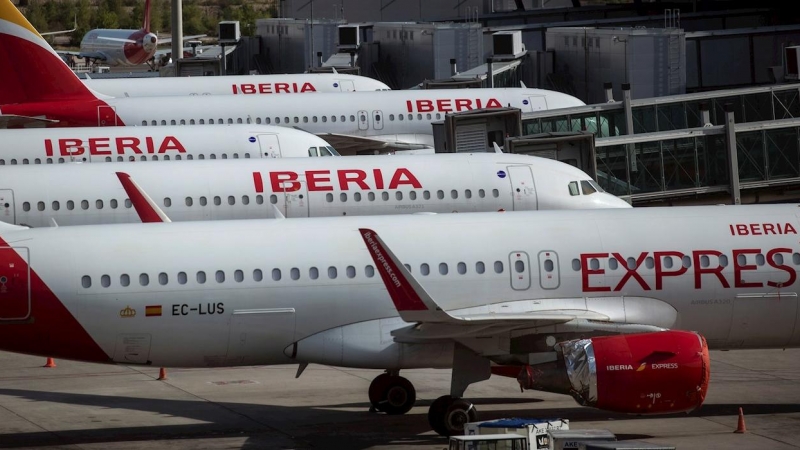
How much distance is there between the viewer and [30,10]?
548ft

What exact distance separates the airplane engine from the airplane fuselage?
150cm

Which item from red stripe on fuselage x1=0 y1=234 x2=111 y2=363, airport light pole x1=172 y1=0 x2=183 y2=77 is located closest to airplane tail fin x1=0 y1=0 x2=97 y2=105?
red stripe on fuselage x1=0 y1=234 x2=111 y2=363

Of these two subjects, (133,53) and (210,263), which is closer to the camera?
(210,263)

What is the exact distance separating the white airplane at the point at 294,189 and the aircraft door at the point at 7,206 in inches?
1.0

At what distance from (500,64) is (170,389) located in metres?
40.3

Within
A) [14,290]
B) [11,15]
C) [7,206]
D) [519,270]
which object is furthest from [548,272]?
[11,15]

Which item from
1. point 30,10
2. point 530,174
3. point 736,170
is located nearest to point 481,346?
point 530,174

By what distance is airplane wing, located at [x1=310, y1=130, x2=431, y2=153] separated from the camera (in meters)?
49.7

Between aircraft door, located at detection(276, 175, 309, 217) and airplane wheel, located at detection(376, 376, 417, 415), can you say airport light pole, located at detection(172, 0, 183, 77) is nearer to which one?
aircraft door, located at detection(276, 175, 309, 217)

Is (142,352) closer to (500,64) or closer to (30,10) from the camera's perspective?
(500,64)

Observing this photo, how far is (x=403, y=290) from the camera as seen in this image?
21.8 meters

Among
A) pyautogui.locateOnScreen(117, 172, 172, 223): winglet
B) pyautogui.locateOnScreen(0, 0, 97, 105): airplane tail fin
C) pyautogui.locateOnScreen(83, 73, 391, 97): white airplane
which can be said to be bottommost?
pyautogui.locateOnScreen(117, 172, 172, 223): winglet

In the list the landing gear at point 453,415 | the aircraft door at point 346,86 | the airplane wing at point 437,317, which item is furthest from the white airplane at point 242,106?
the landing gear at point 453,415

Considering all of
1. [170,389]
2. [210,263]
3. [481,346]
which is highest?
[210,263]
